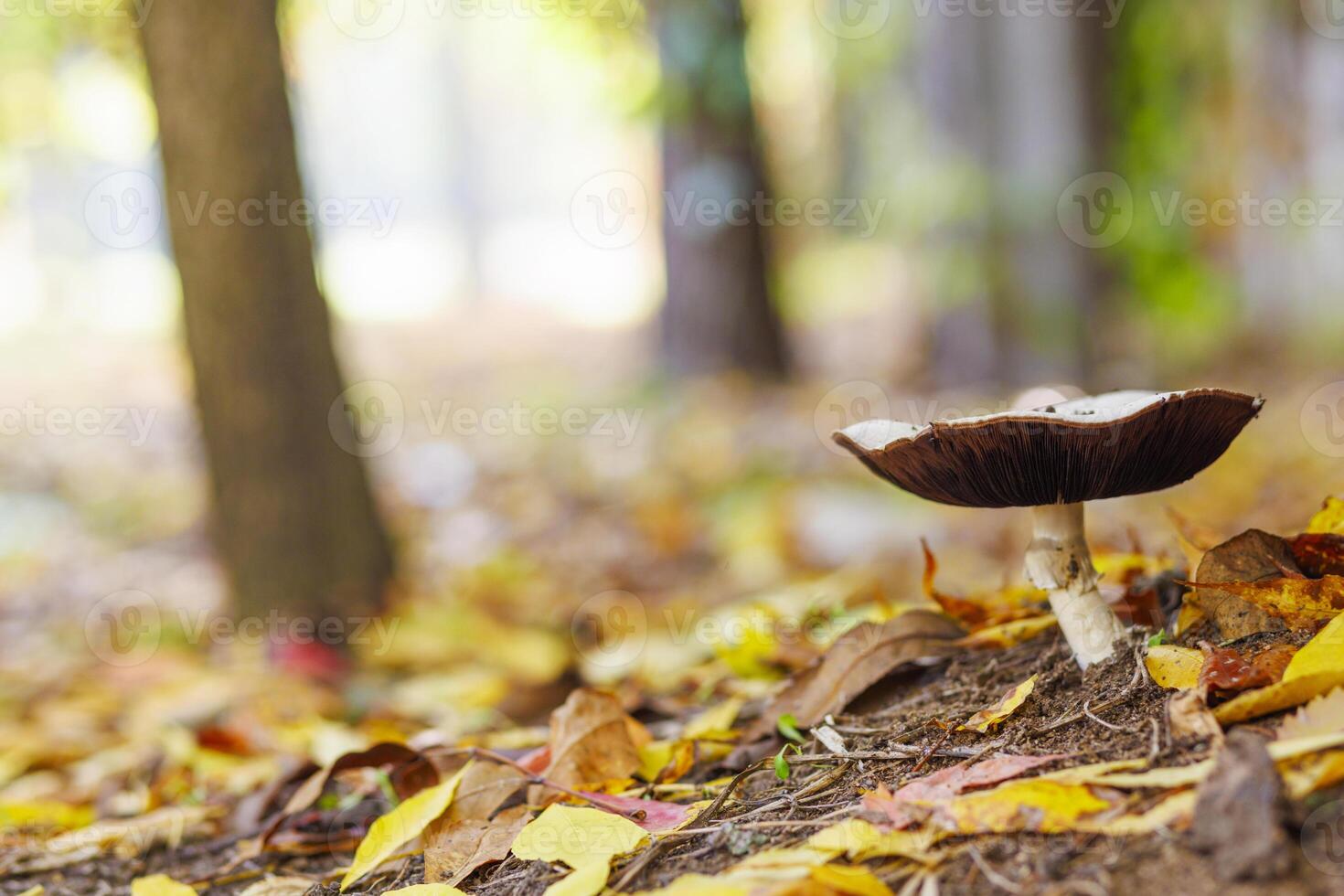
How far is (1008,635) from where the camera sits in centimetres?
204

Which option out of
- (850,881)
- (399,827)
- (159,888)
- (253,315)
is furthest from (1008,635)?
(253,315)

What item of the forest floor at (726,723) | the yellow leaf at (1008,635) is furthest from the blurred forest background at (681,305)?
the yellow leaf at (1008,635)

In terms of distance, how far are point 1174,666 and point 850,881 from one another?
25.9 inches

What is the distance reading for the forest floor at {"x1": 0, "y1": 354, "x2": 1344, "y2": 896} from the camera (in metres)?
1.31

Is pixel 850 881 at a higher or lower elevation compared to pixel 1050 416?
lower

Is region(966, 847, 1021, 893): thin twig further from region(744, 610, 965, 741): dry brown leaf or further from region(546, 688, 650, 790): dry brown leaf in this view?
region(546, 688, 650, 790): dry brown leaf

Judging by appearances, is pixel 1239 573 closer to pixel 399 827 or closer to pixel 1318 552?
pixel 1318 552

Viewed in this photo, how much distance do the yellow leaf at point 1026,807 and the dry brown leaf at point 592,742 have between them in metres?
0.75

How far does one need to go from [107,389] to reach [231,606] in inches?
273

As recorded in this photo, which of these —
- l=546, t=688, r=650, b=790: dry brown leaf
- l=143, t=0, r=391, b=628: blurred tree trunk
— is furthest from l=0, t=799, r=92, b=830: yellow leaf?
l=143, t=0, r=391, b=628: blurred tree trunk

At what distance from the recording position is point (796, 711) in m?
1.97

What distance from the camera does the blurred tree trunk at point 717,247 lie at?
709cm

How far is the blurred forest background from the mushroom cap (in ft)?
7.07

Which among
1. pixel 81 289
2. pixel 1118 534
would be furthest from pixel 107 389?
pixel 1118 534
